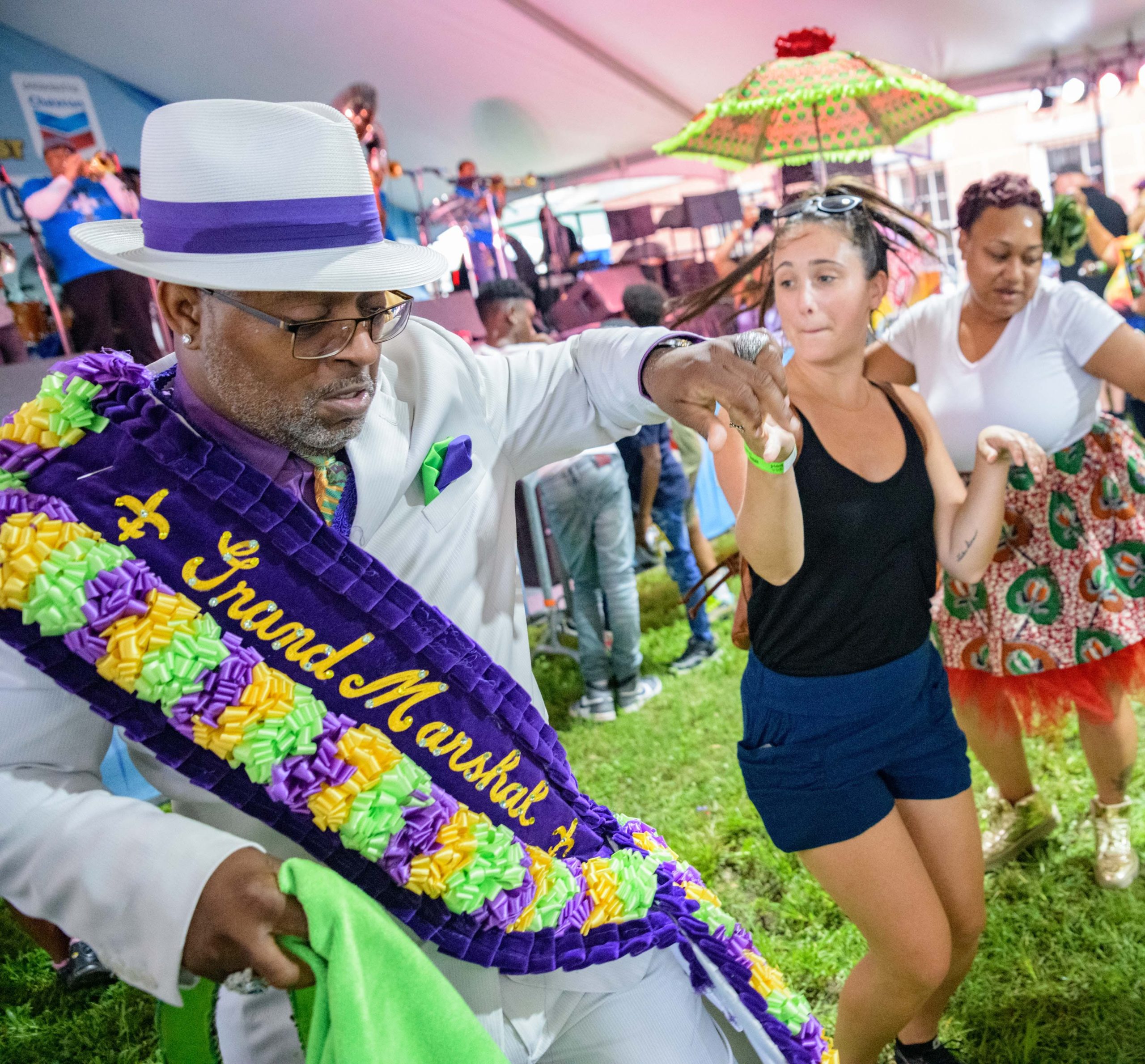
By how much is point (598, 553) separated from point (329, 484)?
3355 millimetres

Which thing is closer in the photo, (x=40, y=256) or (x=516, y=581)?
(x=516, y=581)

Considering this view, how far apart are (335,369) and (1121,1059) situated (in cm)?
235

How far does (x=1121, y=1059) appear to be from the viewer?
217cm

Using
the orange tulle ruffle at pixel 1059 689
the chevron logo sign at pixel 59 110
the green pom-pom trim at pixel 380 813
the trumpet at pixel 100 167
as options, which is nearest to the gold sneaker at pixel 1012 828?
the orange tulle ruffle at pixel 1059 689

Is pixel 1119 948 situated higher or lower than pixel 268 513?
lower

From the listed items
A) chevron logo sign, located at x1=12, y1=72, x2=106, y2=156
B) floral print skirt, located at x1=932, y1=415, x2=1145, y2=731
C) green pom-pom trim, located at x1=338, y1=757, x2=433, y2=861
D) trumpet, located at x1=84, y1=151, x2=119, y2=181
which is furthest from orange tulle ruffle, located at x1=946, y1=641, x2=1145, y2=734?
chevron logo sign, located at x1=12, y1=72, x2=106, y2=156

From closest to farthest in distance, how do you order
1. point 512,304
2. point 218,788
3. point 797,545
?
point 218,788, point 797,545, point 512,304

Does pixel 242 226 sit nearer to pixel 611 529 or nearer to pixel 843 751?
pixel 843 751

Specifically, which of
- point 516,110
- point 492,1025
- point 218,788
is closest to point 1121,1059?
point 492,1025

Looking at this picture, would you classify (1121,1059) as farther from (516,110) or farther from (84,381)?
(516,110)

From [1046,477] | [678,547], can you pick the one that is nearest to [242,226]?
[1046,477]

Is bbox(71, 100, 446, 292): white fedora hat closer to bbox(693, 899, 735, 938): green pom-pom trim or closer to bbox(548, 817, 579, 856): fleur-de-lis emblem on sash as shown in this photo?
bbox(548, 817, 579, 856): fleur-de-lis emblem on sash

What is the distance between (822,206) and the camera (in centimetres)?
198

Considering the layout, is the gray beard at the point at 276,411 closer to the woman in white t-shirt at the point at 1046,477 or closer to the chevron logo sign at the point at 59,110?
the woman in white t-shirt at the point at 1046,477
